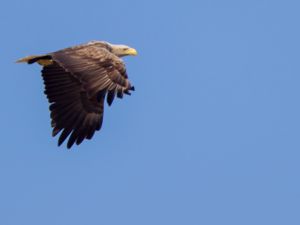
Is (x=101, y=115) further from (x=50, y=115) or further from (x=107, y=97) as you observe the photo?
(x=107, y=97)

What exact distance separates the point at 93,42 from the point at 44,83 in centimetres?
125

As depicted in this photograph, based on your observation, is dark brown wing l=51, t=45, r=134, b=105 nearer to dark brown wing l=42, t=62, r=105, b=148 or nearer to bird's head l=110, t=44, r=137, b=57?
dark brown wing l=42, t=62, r=105, b=148

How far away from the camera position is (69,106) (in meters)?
19.6

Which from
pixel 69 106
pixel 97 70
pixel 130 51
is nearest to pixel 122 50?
pixel 130 51

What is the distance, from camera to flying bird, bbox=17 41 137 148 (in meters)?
17.6

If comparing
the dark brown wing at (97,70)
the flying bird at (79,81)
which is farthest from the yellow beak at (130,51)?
the dark brown wing at (97,70)

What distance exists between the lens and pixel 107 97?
17.3 m

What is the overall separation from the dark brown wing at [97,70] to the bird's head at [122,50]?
159cm

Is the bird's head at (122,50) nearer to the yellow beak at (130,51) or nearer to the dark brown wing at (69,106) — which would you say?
the yellow beak at (130,51)

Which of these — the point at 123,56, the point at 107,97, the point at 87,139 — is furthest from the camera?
the point at 123,56

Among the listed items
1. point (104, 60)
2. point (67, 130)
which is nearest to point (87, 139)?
point (67, 130)

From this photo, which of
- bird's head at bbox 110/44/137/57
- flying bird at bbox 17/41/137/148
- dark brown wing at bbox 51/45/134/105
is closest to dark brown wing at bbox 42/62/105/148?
flying bird at bbox 17/41/137/148

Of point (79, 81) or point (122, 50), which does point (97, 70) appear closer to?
point (79, 81)

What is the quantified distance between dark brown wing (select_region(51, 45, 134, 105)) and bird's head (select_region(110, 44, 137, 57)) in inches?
62.5
